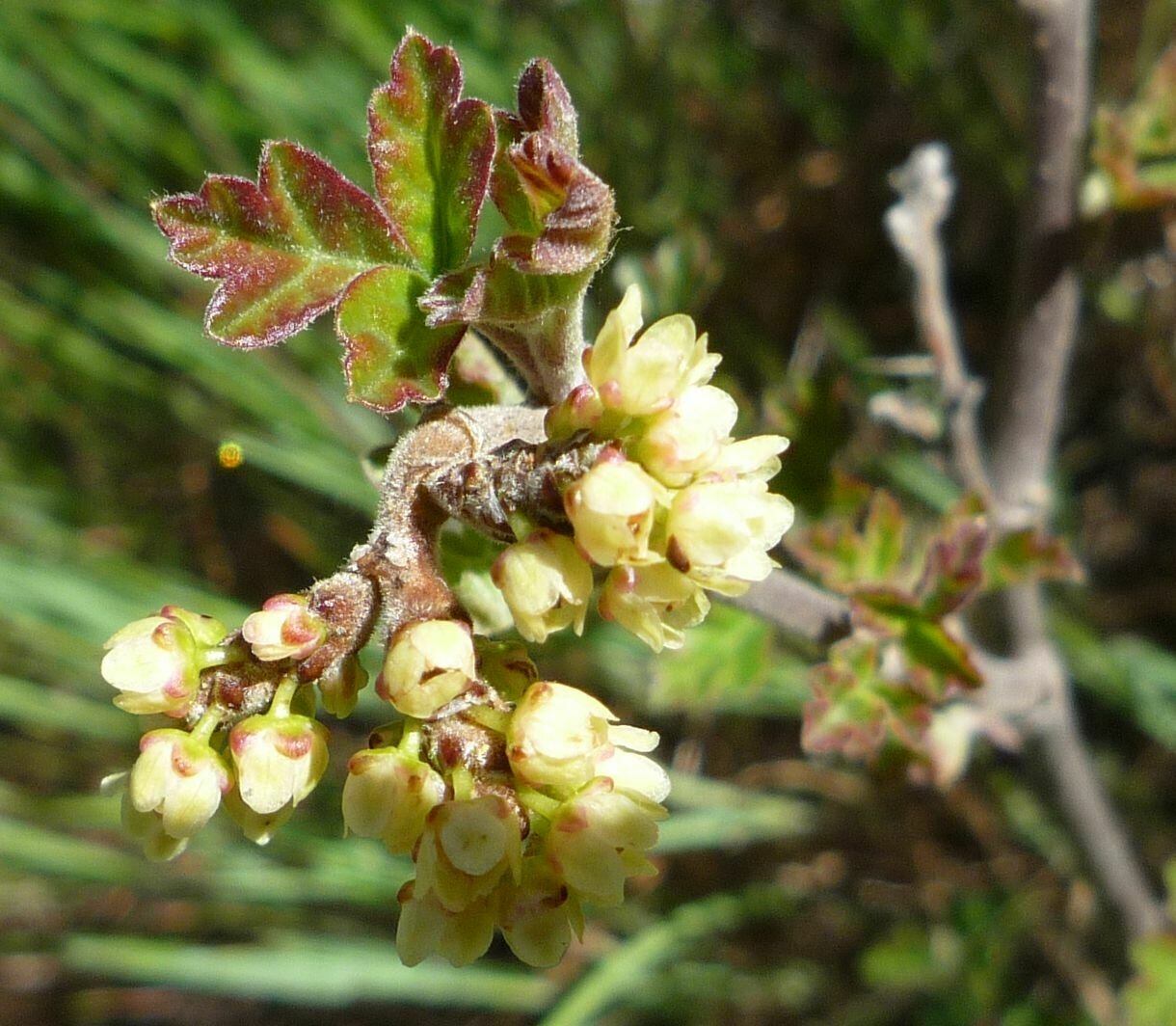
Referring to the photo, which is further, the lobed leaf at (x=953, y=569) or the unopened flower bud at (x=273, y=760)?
the lobed leaf at (x=953, y=569)

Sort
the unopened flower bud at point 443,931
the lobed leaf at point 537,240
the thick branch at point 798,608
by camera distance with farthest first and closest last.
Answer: the thick branch at point 798,608 < the unopened flower bud at point 443,931 < the lobed leaf at point 537,240

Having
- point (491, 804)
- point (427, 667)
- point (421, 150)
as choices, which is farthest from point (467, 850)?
point (421, 150)

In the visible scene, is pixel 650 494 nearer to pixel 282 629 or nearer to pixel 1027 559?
pixel 282 629

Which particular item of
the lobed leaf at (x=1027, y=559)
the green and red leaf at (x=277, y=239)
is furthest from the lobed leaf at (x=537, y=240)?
the lobed leaf at (x=1027, y=559)

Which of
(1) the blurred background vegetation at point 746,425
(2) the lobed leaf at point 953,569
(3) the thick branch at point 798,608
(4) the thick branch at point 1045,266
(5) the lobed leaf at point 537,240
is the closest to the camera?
(5) the lobed leaf at point 537,240

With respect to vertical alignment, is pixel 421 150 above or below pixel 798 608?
above

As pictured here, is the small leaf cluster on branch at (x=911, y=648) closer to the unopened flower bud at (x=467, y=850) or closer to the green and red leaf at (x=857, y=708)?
the green and red leaf at (x=857, y=708)

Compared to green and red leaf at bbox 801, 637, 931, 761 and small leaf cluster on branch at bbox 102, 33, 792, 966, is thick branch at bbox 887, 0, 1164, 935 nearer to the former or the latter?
green and red leaf at bbox 801, 637, 931, 761
